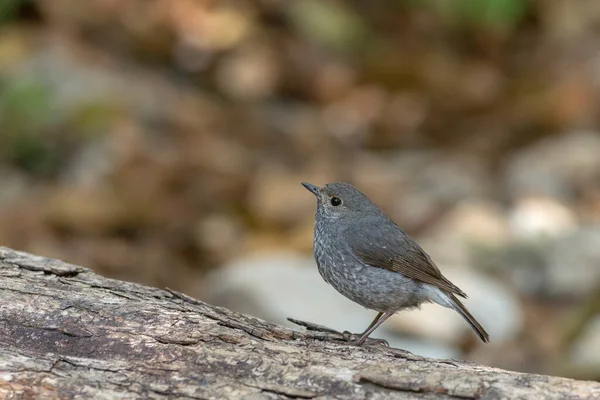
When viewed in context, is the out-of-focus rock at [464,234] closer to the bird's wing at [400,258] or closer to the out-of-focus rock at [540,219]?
the out-of-focus rock at [540,219]

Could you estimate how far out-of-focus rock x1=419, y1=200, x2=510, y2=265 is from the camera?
8.30 metres

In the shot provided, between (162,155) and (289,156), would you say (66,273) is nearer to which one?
(162,155)

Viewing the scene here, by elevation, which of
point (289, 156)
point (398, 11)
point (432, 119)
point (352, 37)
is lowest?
point (289, 156)

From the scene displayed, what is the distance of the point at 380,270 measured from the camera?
15.8 feet

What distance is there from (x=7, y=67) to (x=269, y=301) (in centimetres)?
566

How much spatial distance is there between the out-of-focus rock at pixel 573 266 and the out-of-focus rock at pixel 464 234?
1.78ft

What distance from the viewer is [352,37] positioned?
44.5 feet

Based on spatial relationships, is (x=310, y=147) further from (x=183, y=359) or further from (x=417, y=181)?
(x=183, y=359)

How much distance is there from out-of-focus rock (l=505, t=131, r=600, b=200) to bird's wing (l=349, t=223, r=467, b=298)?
5.27 metres

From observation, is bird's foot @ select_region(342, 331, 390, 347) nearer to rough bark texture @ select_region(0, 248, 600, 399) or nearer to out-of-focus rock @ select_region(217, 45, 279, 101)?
rough bark texture @ select_region(0, 248, 600, 399)

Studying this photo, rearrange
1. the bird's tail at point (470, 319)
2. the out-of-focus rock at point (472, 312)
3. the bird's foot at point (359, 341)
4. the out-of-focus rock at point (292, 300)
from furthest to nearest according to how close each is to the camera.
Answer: the out-of-focus rock at point (472, 312), the out-of-focus rock at point (292, 300), the bird's tail at point (470, 319), the bird's foot at point (359, 341)

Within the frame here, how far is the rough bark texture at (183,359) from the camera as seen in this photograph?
3395mm

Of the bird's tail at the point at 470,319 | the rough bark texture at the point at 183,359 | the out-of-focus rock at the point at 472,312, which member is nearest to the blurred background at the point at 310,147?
the out-of-focus rock at the point at 472,312

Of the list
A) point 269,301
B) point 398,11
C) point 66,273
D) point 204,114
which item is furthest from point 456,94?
point 66,273
